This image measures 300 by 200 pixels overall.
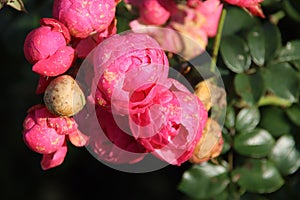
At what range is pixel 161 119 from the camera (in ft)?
3.35

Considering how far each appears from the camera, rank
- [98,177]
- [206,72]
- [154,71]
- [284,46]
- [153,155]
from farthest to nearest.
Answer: [98,177] < [284,46] < [206,72] < [153,155] < [154,71]

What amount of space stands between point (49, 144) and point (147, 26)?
33 cm

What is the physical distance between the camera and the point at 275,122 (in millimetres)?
1406

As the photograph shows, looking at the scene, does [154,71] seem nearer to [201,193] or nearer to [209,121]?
[209,121]

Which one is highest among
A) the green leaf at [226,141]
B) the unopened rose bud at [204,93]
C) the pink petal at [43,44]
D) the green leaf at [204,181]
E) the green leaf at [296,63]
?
the pink petal at [43,44]

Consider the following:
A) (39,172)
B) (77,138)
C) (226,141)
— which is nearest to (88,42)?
(77,138)

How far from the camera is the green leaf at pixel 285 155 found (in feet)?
4.51

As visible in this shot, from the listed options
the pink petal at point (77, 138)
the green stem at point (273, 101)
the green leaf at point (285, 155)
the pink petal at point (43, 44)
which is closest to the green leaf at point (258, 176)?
the green leaf at point (285, 155)

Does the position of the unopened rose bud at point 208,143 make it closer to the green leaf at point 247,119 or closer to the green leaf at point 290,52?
the green leaf at point 247,119

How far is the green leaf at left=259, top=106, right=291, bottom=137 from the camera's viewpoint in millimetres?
1398

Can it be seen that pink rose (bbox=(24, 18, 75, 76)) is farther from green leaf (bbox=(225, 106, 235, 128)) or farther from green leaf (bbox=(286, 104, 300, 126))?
green leaf (bbox=(286, 104, 300, 126))

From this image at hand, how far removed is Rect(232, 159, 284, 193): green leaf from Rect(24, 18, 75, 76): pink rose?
452 mm

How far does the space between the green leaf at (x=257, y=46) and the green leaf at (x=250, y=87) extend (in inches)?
1.4

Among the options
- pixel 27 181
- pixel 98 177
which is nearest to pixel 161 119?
pixel 98 177
